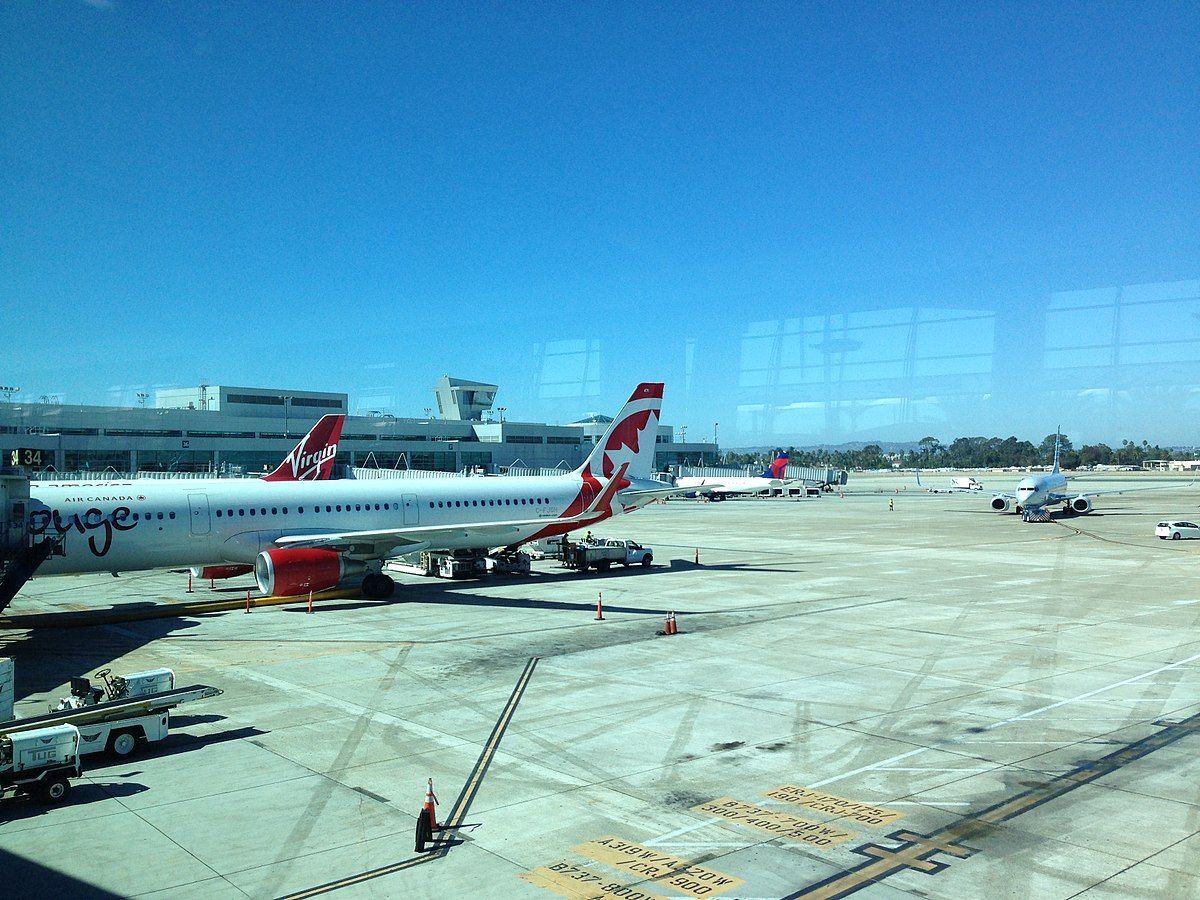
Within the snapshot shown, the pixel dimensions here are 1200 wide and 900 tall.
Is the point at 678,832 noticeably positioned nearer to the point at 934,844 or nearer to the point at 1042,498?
the point at 934,844

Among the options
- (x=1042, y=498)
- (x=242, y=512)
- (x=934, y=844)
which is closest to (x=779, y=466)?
(x=1042, y=498)

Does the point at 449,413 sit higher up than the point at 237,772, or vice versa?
the point at 449,413

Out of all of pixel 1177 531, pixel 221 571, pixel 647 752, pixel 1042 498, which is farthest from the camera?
pixel 1042 498

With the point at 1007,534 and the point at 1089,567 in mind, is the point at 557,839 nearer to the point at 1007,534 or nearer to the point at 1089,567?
the point at 1089,567

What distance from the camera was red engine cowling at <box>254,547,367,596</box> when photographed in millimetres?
30219

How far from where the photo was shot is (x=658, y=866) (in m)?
10.7

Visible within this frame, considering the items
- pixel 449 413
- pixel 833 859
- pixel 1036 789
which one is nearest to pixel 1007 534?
pixel 1036 789

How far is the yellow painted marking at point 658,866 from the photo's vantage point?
10.2 m

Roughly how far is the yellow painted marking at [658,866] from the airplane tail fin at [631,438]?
30.9m

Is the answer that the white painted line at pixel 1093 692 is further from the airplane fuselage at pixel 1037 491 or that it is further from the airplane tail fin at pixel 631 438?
the airplane fuselage at pixel 1037 491

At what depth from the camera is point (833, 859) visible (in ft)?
35.7

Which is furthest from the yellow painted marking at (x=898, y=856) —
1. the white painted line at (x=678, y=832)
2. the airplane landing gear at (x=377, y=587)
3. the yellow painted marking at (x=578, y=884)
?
the airplane landing gear at (x=377, y=587)

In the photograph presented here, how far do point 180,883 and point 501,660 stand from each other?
40.2 feet

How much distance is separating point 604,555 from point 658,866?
103ft
